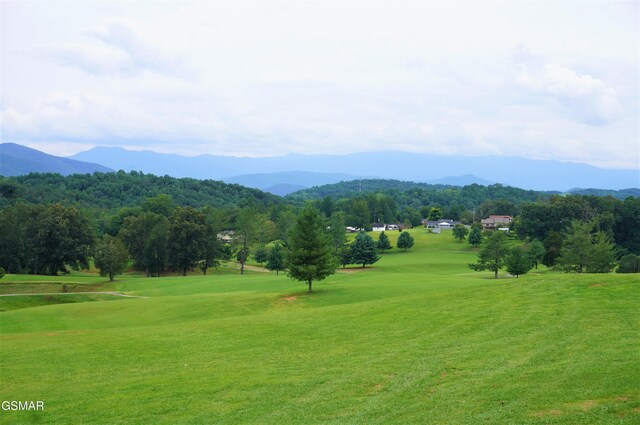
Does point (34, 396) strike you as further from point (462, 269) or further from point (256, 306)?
point (462, 269)

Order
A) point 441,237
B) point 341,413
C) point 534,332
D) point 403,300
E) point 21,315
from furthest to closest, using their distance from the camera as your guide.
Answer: point 441,237 < point 21,315 < point 403,300 < point 534,332 < point 341,413

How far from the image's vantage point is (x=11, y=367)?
2302 centimetres

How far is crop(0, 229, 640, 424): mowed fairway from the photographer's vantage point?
14617 millimetres

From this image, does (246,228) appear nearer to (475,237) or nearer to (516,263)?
(516,263)

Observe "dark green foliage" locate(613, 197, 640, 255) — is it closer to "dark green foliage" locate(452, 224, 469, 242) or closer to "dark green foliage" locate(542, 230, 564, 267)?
"dark green foliage" locate(452, 224, 469, 242)

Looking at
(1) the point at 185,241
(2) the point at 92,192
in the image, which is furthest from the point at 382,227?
(2) the point at 92,192

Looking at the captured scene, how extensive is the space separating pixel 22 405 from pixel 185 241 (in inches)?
2589

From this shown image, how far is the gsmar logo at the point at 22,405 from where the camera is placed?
1716cm

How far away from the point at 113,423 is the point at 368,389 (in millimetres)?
7235

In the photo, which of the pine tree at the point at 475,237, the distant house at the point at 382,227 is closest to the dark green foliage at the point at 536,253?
the pine tree at the point at 475,237

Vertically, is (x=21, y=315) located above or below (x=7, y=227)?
below

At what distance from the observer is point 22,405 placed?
57.4 ft

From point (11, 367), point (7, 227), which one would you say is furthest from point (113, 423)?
point (7, 227)

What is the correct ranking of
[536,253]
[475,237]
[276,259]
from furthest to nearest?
[475,237] < [276,259] < [536,253]
